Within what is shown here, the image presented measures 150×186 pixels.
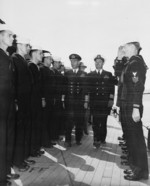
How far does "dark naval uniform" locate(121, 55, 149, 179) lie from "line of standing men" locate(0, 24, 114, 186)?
5.19ft

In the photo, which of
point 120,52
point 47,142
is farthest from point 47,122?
point 120,52

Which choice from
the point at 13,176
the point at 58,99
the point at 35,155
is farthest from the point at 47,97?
the point at 13,176

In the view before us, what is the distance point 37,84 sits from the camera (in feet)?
19.4

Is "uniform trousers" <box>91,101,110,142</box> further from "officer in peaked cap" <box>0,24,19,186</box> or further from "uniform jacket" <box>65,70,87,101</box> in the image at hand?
"officer in peaked cap" <box>0,24,19,186</box>

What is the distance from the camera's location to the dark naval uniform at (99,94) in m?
7.50

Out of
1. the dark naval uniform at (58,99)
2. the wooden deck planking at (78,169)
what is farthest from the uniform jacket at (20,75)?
the dark naval uniform at (58,99)

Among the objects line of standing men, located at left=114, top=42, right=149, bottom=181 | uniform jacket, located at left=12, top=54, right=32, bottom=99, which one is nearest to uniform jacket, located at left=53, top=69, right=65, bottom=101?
uniform jacket, located at left=12, top=54, right=32, bottom=99

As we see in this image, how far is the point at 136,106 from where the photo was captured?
454 cm

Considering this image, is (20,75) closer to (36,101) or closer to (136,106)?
(36,101)

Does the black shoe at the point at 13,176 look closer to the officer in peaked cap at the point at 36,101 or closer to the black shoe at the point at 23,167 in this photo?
the black shoe at the point at 23,167

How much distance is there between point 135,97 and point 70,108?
323cm

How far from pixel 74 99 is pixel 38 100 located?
1671 mm

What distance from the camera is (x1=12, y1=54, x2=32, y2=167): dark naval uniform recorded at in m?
4.90

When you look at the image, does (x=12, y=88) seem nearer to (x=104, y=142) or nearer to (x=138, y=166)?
(x=138, y=166)
